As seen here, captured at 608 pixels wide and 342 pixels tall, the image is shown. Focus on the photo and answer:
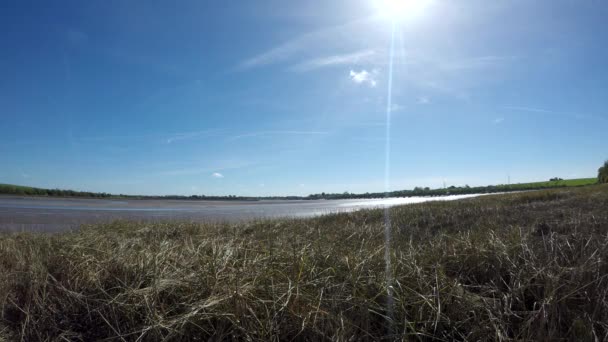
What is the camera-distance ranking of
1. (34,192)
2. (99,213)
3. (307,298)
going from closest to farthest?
(307,298), (99,213), (34,192)

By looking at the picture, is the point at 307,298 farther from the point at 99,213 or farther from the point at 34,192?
the point at 34,192

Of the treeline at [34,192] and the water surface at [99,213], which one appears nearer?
the water surface at [99,213]

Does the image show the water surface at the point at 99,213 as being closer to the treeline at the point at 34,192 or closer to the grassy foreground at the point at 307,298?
the grassy foreground at the point at 307,298

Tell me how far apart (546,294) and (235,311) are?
7.85ft

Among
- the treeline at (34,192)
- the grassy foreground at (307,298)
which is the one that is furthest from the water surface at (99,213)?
the treeline at (34,192)

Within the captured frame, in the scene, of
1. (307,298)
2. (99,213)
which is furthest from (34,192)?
(307,298)

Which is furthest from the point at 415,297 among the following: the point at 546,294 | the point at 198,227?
the point at 198,227

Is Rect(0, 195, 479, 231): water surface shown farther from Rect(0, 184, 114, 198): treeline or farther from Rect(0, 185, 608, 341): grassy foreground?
Rect(0, 184, 114, 198): treeline

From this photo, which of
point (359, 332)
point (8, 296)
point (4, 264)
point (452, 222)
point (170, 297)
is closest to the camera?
point (359, 332)

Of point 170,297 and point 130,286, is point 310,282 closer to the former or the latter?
point 170,297

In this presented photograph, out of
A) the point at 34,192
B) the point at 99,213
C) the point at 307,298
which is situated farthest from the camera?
the point at 34,192

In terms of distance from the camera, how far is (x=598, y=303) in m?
2.06

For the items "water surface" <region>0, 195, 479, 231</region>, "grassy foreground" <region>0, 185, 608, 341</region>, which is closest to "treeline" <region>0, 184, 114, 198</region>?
"water surface" <region>0, 195, 479, 231</region>

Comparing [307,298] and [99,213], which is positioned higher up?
[307,298]
